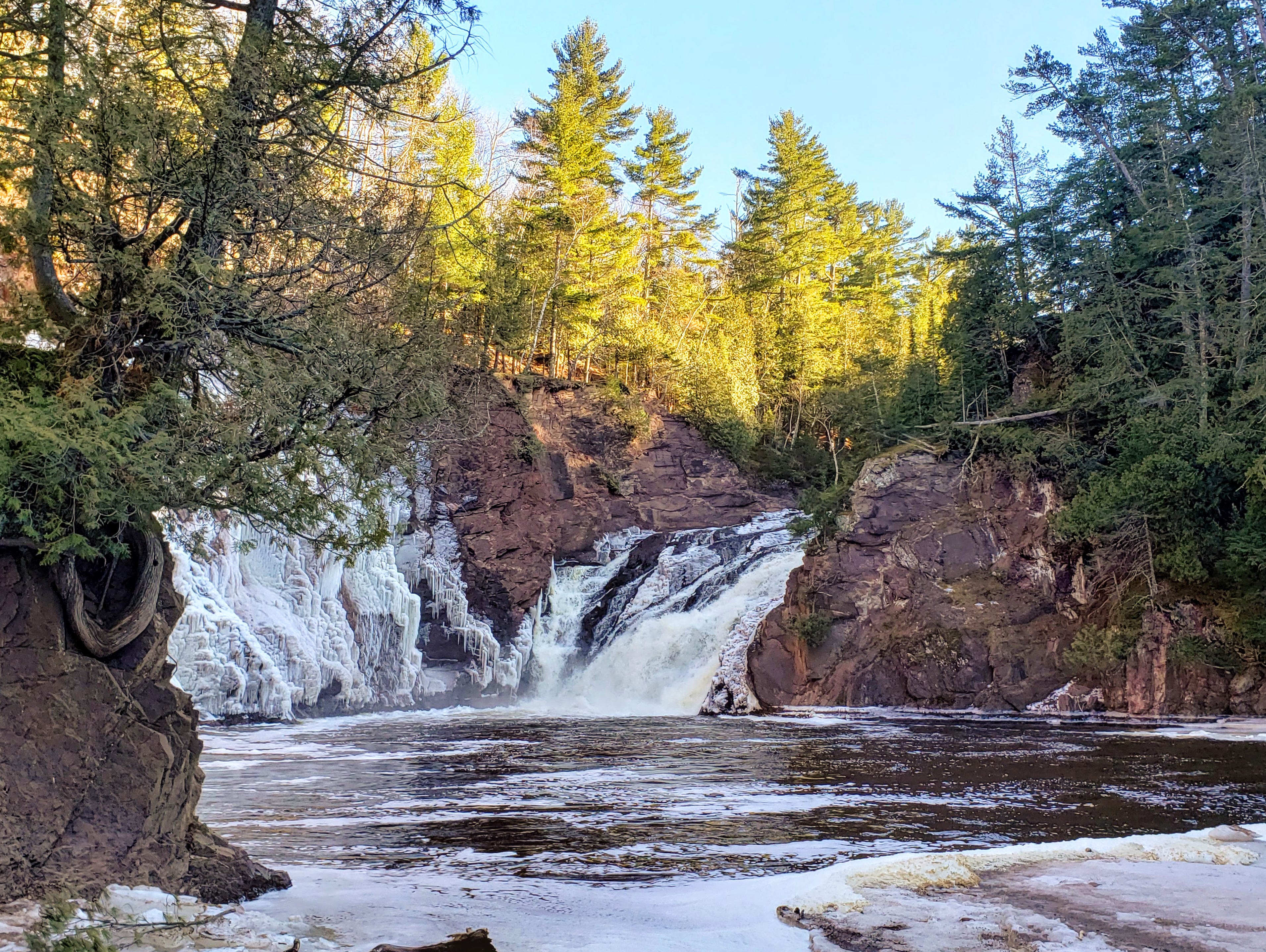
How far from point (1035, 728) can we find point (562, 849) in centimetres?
1078

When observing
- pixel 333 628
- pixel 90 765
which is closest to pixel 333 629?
pixel 333 628

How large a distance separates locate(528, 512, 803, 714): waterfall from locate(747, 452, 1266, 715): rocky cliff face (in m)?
1.16

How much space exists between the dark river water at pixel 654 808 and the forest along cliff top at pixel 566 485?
9.05m

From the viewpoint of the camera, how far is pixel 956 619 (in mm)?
18281

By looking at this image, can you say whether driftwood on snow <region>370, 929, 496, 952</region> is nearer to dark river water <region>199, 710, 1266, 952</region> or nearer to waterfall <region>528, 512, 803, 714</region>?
dark river water <region>199, 710, 1266, 952</region>

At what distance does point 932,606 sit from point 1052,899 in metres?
14.2

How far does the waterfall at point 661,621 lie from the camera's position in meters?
20.1

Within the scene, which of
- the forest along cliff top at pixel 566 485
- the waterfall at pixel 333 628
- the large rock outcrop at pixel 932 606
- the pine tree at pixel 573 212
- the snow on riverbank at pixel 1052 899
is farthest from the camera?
the pine tree at pixel 573 212

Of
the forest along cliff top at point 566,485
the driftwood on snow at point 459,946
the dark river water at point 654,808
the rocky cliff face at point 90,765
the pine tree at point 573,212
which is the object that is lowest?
the dark river water at point 654,808

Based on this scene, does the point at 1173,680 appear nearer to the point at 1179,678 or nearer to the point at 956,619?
the point at 1179,678

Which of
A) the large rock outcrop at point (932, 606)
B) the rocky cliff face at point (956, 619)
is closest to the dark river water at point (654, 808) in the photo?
the rocky cliff face at point (956, 619)

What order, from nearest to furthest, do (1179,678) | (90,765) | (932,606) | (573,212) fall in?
1. (90,765)
2. (1179,678)
3. (932,606)
4. (573,212)

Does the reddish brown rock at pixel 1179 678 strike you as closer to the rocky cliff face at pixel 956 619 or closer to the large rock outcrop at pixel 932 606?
the rocky cliff face at pixel 956 619

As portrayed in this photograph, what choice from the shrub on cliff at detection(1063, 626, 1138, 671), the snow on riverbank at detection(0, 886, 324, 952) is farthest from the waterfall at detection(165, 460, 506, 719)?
the shrub on cliff at detection(1063, 626, 1138, 671)
